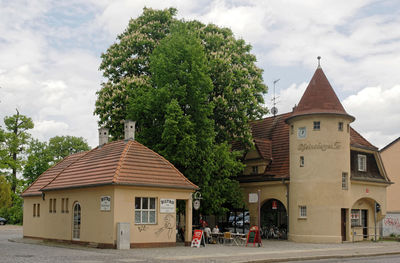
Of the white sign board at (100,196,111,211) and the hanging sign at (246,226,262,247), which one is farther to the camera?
the hanging sign at (246,226,262,247)

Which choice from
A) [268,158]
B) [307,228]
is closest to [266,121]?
[268,158]

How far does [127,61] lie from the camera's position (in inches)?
1467

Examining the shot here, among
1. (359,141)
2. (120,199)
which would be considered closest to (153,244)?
(120,199)

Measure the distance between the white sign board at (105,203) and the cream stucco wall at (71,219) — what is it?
0.64 ft

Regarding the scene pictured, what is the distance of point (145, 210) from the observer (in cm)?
2642

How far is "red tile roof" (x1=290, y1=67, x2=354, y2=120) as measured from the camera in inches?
1352

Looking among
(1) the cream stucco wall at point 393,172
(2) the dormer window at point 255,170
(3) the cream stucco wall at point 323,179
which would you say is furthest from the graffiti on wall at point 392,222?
(2) the dormer window at point 255,170

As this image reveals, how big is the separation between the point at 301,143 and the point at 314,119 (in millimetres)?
1788

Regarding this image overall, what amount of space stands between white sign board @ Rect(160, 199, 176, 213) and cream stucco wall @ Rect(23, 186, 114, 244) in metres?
2.77

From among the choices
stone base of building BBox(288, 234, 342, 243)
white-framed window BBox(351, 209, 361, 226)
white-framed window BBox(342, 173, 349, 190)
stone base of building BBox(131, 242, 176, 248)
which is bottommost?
stone base of building BBox(288, 234, 342, 243)

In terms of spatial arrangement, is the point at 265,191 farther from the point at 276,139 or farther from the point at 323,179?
the point at 323,179

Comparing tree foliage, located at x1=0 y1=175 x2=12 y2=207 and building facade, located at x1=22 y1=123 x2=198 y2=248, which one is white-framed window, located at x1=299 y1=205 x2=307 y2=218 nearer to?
building facade, located at x1=22 y1=123 x2=198 y2=248

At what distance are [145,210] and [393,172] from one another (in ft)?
86.0

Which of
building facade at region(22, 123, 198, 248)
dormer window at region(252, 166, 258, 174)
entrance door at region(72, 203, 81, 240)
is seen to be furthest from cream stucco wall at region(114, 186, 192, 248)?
→ dormer window at region(252, 166, 258, 174)
